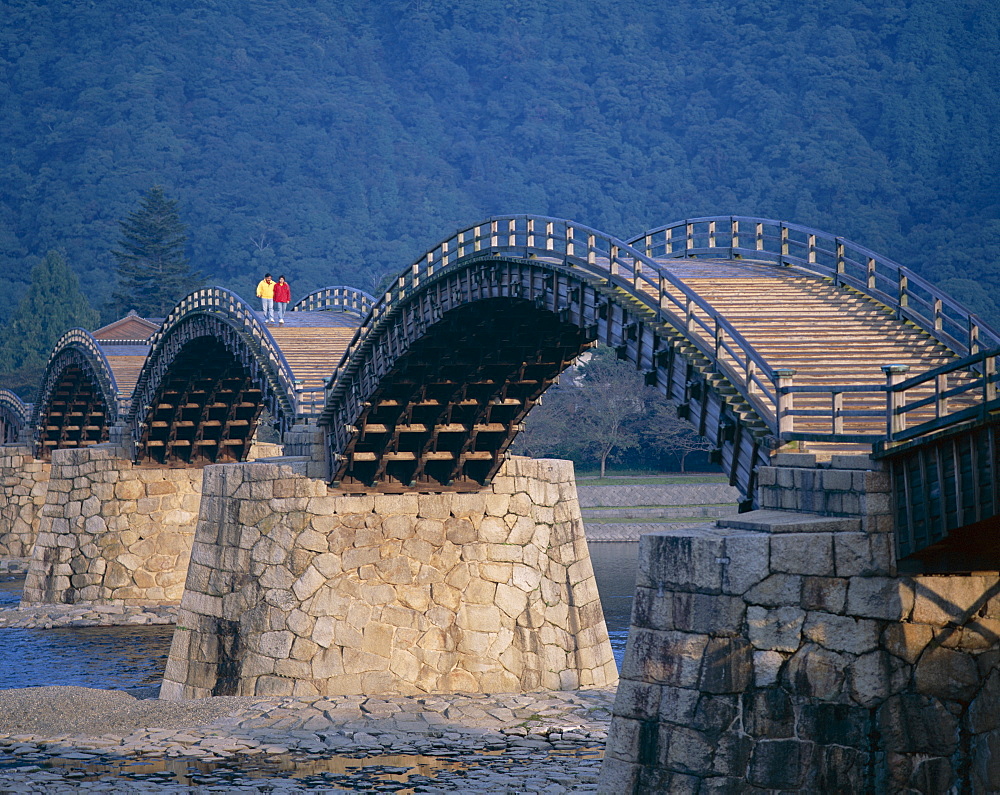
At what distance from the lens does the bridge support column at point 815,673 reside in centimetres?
1195

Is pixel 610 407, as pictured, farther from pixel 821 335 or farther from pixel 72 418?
pixel 821 335

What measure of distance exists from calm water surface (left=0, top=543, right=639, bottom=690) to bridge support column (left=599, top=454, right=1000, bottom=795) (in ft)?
47.6

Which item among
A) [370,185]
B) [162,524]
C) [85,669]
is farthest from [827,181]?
[85,669]

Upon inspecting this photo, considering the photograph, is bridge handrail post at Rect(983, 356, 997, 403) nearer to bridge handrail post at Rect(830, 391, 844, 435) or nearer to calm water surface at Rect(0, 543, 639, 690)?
bridge handrail post at Rect(830, 391, 844, 435)

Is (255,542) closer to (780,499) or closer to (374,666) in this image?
(374,666)

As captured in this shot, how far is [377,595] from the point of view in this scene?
83.8 ft

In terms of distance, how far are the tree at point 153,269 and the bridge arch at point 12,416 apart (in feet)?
95.8

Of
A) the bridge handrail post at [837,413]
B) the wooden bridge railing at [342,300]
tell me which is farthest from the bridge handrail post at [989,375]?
the wooden bridge railing at [342,300]

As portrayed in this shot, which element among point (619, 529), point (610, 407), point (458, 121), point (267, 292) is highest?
point (458, 121)

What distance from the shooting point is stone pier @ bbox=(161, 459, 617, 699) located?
2495cm

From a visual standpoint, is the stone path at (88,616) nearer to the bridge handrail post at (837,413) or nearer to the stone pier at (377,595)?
the stone pier at (377,595)

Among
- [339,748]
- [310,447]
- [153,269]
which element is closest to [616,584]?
[310,447]

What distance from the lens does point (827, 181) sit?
125m

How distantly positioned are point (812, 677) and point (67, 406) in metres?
48.4
